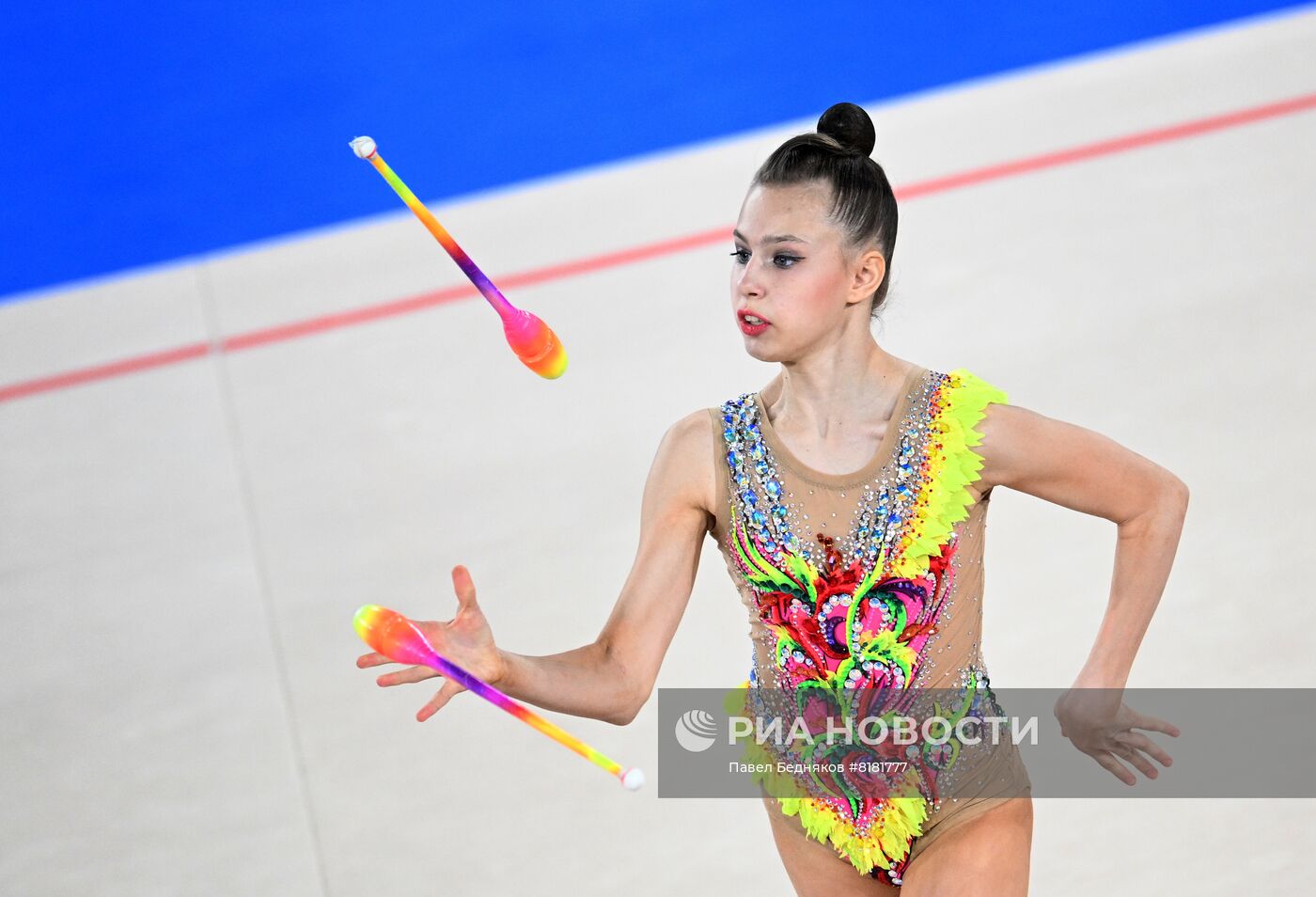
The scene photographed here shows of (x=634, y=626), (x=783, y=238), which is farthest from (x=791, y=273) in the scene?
(x=634, y=626)

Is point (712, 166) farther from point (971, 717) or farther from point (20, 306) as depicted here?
point (971, 717)

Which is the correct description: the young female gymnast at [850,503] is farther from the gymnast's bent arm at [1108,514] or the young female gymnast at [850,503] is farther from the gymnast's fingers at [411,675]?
the gymnast's fingers at [411,675]

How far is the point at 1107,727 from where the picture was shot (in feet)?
6.07

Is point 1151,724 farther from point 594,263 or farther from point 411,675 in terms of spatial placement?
point 594,263

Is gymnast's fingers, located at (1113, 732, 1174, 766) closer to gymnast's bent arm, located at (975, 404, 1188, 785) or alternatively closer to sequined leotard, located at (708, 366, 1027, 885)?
gymnast's bent arm, located at (975, 404, 1188, 785)

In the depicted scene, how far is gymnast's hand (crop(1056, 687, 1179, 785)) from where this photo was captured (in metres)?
1.84

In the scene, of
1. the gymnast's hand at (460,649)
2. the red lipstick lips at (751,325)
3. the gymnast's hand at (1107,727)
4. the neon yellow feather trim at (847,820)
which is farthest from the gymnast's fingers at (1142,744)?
the gymnast's hand at (460,649)

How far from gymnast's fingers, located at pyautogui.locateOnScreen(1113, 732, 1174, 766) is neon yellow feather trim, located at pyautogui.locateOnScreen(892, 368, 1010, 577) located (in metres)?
0.32

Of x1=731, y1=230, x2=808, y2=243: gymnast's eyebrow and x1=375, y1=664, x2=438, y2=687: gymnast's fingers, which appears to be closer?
x1=375, y1=664, x2=438, y2=687: gymnast's fingers

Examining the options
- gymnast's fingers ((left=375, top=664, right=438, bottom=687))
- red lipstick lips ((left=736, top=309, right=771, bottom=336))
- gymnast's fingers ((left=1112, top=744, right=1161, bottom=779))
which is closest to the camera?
gymnast's fingers ((left=375, top=664, right=438, bottom=687))

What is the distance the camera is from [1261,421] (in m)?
3.72

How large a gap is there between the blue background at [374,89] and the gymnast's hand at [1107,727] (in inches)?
169

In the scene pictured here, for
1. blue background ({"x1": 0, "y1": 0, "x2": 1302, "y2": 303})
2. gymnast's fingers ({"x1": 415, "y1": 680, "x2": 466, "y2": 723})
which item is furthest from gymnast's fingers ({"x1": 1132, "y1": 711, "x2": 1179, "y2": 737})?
blue background ({"x1": 0, "y1": 0, "x2": 1302, "y2": 303})

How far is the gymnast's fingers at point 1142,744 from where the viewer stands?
1811mm
